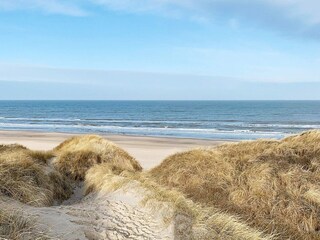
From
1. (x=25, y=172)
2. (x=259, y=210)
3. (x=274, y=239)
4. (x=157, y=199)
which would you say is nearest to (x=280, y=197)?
(x=259, y=210)

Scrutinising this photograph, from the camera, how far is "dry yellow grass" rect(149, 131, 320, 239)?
319 inches

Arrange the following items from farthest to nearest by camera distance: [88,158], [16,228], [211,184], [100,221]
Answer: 1. [88,158]
2. [211,184]
3. [100,221]
4. [16,228]

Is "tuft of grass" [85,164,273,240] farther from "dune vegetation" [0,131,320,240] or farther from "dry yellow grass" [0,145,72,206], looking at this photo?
"dry yellow grass" [0,145,72,206]

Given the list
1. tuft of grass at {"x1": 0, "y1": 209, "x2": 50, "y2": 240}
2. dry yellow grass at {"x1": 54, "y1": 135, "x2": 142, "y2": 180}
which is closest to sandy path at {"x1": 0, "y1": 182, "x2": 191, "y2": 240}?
tuft of grass at {"x1": 0, "y1": 209, "x2": 50, "y2": 240}

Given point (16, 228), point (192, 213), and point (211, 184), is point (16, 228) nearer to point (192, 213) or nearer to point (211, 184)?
point (192, 213)

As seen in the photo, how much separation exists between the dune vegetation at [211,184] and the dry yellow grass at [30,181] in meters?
0.02

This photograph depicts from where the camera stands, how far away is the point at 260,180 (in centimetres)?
926

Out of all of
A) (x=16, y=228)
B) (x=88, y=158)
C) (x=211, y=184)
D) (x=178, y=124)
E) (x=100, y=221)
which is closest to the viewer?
(x=16, y=228)

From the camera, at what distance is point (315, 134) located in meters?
12.9

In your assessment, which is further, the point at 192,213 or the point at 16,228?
the point at 192,213

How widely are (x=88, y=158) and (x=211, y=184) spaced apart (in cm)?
493

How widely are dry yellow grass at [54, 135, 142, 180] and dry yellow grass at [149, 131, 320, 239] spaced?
199cm

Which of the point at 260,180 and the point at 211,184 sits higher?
the point at 260,180

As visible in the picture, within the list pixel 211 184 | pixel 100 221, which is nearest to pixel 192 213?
pixel 100 221
